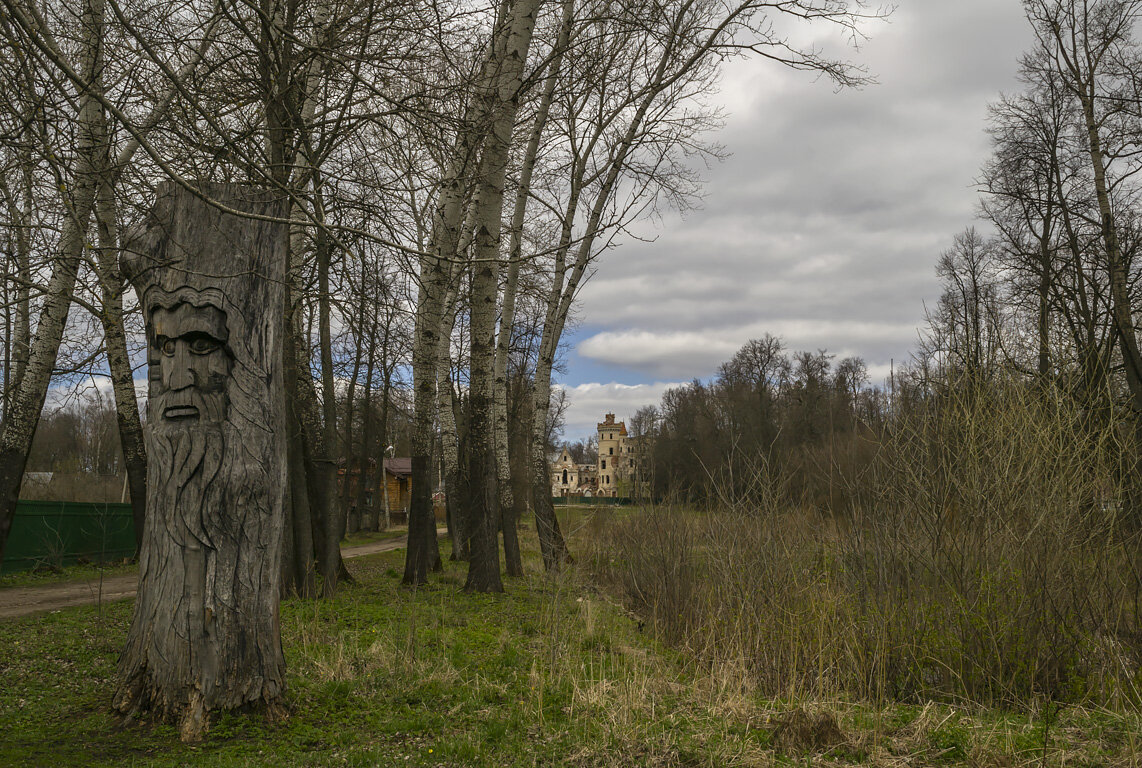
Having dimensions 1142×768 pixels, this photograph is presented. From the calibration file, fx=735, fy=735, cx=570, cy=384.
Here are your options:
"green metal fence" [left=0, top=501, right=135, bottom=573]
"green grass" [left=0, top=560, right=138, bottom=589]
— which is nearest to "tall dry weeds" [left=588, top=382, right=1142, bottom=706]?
"green grass" [left=0, top=560, right=138, bottom=589]

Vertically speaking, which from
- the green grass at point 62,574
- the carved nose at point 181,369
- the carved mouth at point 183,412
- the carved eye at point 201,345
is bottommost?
the green grass at point 62,574

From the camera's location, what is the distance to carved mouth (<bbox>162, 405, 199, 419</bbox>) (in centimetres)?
405

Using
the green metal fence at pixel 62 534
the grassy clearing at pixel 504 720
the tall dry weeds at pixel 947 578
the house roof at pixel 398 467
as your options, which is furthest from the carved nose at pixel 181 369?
the house roof at pixel 398 467

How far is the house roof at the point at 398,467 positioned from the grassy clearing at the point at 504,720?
34.1 meters

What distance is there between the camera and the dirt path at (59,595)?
9141 millimetres

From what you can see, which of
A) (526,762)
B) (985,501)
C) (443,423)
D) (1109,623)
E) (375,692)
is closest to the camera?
(526,762)

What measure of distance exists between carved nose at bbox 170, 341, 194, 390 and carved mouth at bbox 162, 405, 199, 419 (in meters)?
0.11

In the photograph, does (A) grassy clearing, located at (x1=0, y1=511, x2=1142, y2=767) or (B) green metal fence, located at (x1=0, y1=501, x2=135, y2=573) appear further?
(B) green metal fence, located at (x1=0, y1=501, x2=135, y2=573)

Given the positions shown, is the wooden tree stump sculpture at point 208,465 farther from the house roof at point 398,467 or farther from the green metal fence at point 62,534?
the house roof at point 398,467

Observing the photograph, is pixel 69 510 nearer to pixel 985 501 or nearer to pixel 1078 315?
pixel 985 501

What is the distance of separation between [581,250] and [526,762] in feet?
34.1

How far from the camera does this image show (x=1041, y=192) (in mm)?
15812

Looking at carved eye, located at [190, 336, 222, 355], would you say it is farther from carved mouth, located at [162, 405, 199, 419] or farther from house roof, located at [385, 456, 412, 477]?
house roof, located at [385, 456, 412, 477]

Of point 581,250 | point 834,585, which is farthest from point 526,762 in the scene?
point 581,250
